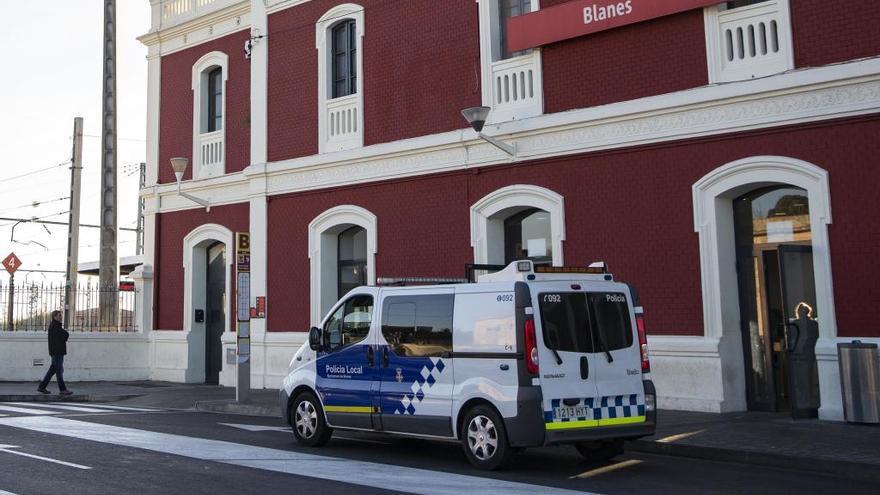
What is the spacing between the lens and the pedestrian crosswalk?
51.9 feet

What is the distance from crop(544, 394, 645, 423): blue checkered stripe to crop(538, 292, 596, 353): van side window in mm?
553

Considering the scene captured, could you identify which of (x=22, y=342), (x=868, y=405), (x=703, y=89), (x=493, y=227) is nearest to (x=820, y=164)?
(x=703, y=89)

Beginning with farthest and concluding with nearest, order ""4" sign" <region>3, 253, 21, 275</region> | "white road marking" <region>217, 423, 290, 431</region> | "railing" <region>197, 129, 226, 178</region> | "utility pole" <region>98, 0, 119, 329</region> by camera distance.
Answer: "utility pole" <region>98, 0, 119, 329</region>, ""4" sign" <region>3, 253, 21, 275</region>, "railing" <region>197, 129, 226, 178</region>, "white road marking" <region>217, 423, 290, 431</region>

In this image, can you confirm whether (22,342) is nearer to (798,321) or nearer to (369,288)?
(369,288)

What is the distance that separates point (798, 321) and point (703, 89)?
3.79 metres

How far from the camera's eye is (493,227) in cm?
1716

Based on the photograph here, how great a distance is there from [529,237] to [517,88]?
2713mm

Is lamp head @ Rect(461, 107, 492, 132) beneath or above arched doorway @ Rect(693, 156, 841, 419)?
above

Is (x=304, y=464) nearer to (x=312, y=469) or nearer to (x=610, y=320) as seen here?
(x=312, y=469)

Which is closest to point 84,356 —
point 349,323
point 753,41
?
point 349,323

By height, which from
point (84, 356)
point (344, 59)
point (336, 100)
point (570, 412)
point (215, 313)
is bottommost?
point (570, 412)

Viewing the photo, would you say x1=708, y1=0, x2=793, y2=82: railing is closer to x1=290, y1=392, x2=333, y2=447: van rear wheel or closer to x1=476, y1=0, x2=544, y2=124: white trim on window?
x1=476, y1=0, x2=544, y2=124: white trim on window

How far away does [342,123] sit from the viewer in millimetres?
19578

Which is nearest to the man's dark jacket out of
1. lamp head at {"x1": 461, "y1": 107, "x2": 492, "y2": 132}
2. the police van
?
lamp head at {"x1": 461, "y1": 107, "x2": 492, "y2": 132}
